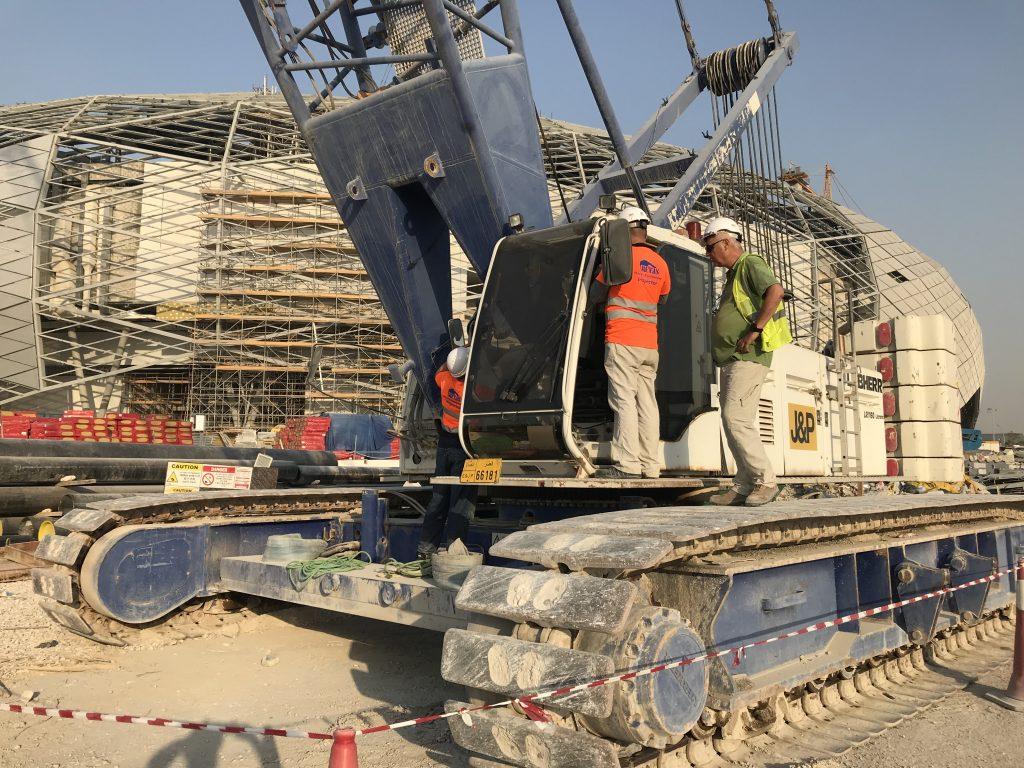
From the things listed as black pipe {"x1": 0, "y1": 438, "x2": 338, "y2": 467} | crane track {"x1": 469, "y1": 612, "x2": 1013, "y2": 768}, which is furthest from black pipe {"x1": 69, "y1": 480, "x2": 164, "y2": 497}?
crane track {"x1": 469, "y1": 612, "x2": 1013, "y2": 768}

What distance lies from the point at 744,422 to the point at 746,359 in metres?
0.34

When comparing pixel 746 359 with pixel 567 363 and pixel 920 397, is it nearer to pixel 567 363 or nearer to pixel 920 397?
pixel 567 363

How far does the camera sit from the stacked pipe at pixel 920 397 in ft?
24.6

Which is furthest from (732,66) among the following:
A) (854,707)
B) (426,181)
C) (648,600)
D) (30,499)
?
(30,499)

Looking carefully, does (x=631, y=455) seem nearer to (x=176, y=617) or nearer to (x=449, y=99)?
(x=449, y=99)

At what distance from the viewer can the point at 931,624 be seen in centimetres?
488

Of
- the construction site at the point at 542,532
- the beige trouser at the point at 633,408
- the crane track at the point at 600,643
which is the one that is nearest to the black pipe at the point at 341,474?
the construction site at the point at 542,532

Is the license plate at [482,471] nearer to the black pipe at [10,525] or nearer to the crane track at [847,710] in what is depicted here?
the crane track at [847,710]

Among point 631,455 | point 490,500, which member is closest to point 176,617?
point 490,500

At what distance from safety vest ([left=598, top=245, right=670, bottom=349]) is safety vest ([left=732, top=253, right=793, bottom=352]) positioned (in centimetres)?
52

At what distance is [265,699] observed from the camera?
181 inches

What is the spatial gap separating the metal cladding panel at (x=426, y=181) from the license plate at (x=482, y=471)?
1.55 m

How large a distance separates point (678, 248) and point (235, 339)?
31.4 meters

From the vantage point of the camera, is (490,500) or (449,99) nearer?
(449,99)
